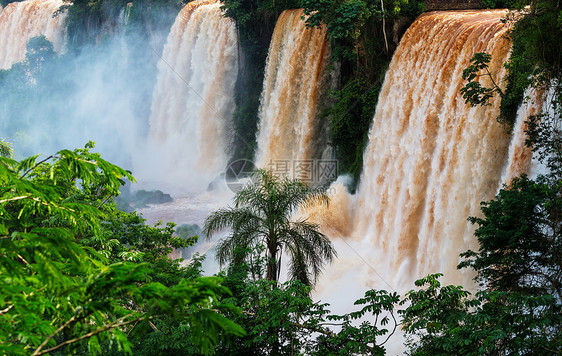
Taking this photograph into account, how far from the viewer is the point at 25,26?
35.0 meters

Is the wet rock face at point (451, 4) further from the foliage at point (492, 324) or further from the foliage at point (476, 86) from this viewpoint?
the foliage at point (492, 324)

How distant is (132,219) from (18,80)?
26.8 m

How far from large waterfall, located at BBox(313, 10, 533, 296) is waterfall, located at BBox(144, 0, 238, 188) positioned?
9986 mm

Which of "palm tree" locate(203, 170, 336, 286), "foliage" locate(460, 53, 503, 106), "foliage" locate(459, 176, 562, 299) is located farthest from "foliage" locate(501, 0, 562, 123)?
"palm tree" locate(203, 170, 336, 286)

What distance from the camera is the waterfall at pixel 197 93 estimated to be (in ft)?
74.6

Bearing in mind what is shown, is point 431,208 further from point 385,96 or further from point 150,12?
point 150,12

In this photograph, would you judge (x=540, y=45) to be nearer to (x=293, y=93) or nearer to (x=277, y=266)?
(x=277, y=266)

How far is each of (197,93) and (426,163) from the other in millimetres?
14797

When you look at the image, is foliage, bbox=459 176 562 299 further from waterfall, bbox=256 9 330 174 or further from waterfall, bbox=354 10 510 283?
waterfall, bbox=256 9 330 174

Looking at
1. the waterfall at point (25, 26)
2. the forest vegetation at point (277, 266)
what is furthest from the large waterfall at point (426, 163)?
the waterfall at point (25, 26)

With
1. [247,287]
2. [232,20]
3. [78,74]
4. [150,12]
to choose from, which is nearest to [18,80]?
[78,74]

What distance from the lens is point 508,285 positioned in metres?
7.11

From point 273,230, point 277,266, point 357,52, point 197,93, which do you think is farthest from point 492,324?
point 197,93

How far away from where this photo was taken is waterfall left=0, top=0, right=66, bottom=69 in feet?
112
